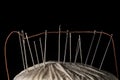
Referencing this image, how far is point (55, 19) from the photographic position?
3.21 m

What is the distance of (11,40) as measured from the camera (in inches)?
126

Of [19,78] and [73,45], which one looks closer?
[19,78]

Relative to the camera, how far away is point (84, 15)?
324 cm

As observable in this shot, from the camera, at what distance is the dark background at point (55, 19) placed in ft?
10.3

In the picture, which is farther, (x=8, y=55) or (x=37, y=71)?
(x=8, y=55)

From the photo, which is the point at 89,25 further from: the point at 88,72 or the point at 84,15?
the point at 88,72

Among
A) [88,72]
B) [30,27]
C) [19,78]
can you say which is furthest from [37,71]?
[30,27]

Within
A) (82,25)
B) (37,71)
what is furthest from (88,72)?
(82,25)

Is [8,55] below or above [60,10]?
below

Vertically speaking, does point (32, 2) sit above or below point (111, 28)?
above

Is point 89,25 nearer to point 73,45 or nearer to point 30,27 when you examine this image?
point 73,45

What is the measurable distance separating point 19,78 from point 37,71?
0.10 metres

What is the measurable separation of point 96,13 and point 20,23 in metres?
0.53

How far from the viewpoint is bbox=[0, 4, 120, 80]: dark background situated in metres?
3.15
